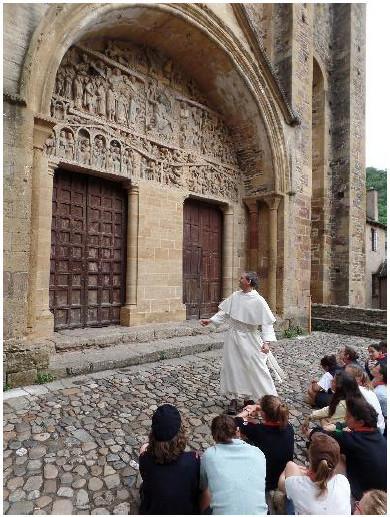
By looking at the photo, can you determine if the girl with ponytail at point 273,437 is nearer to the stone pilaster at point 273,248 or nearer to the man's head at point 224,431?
the man's head at point 224,431

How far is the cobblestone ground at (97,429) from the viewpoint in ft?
7.50

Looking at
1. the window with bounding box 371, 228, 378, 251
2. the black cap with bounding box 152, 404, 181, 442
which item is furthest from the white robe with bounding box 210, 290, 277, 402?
the window with bounding box 371, 228, 378, 251

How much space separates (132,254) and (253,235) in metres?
3.88

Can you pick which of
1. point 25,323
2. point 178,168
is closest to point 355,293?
point 178,168

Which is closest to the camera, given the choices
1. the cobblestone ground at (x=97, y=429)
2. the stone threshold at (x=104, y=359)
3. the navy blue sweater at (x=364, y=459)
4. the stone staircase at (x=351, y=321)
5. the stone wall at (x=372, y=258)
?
the navy blue sweater at (x=364, y=459)

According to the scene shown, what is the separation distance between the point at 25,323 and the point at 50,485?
226 centimetres

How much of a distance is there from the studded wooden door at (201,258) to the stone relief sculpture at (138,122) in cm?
65

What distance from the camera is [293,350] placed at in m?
6.97

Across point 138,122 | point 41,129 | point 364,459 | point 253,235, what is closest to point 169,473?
point 364,459

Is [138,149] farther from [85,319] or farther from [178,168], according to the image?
[85,319]

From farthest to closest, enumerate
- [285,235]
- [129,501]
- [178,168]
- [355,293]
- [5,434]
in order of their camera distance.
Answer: [355,293] → [285,235] → [178,168] → [5,434] → [129,501]

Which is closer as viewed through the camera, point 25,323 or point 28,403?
point 28,403

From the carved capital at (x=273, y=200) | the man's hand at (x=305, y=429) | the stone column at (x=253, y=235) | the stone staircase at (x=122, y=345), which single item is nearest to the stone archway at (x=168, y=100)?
the carved capital at (x=273, y=200)

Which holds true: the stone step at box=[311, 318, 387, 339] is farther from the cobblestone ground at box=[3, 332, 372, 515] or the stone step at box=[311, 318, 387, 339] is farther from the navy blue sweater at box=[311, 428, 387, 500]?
the navy blue sweater at box=[311, 428, 387, 500]
